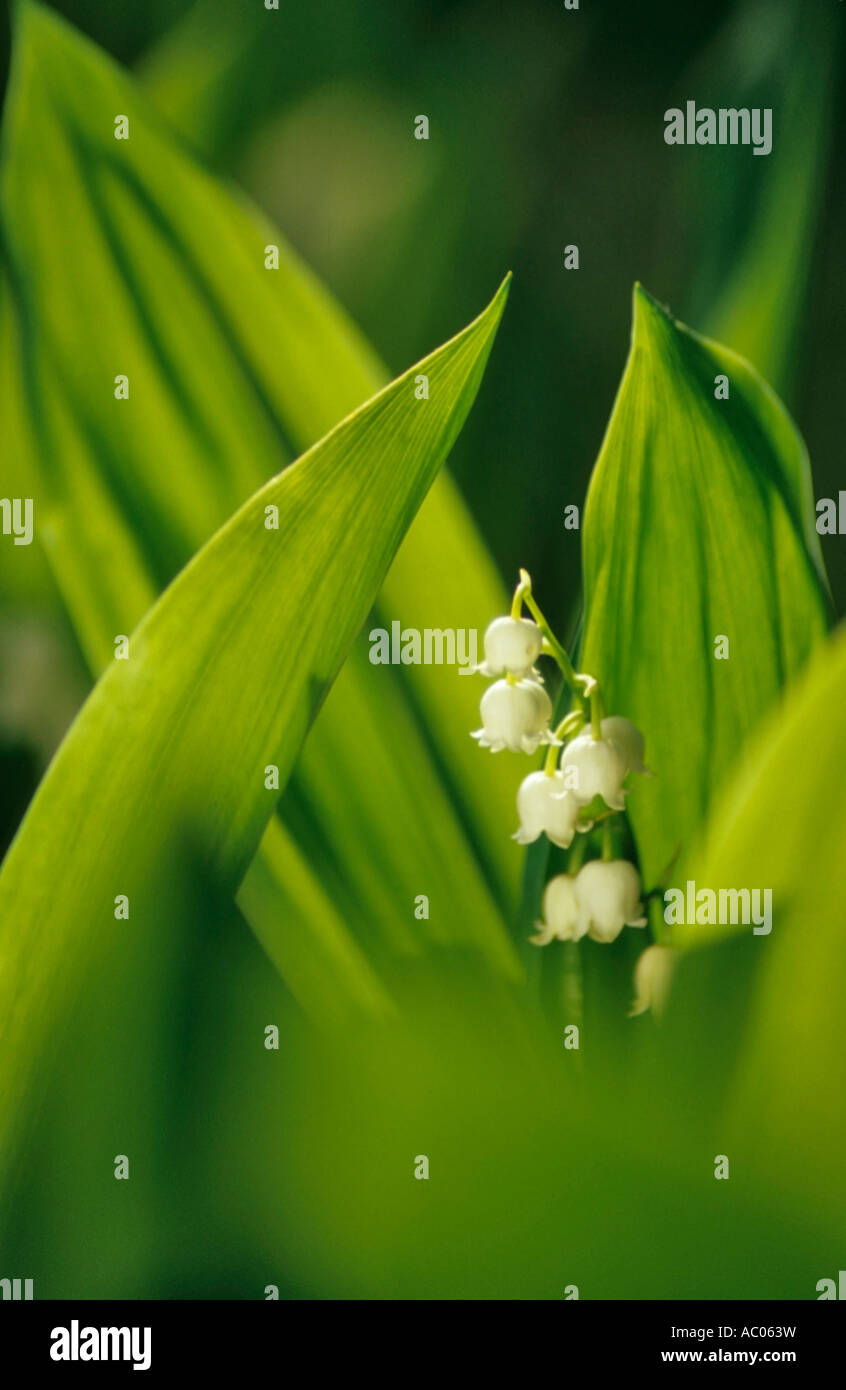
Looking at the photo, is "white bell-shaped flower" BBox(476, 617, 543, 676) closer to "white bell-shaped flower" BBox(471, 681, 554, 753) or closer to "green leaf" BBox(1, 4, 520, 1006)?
"white bell-shaped flower" BBox(471, 681, 554, 753)

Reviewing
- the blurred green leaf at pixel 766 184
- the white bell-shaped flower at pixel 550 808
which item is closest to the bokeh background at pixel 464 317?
the blurred green leaf at pixel 766 184

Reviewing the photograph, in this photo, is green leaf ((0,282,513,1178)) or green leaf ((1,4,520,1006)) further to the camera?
green leaf ((1,4,520,1006))

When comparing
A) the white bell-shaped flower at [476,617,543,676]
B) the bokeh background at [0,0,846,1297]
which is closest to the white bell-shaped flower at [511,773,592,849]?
the white bell-shaped flower at [476,617,543,676]

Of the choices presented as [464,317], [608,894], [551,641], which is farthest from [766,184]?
[608,894]

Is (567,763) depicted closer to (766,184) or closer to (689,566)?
(689,566)

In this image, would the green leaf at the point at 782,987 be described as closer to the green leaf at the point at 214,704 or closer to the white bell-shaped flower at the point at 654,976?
the white bell-shaped flower at the point at 654,976

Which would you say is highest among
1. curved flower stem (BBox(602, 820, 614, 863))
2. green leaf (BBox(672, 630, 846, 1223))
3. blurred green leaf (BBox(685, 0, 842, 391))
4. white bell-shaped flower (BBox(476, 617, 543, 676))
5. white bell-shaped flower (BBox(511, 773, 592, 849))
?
blurred green leaf (BBox(685, 0, 842, 391))
